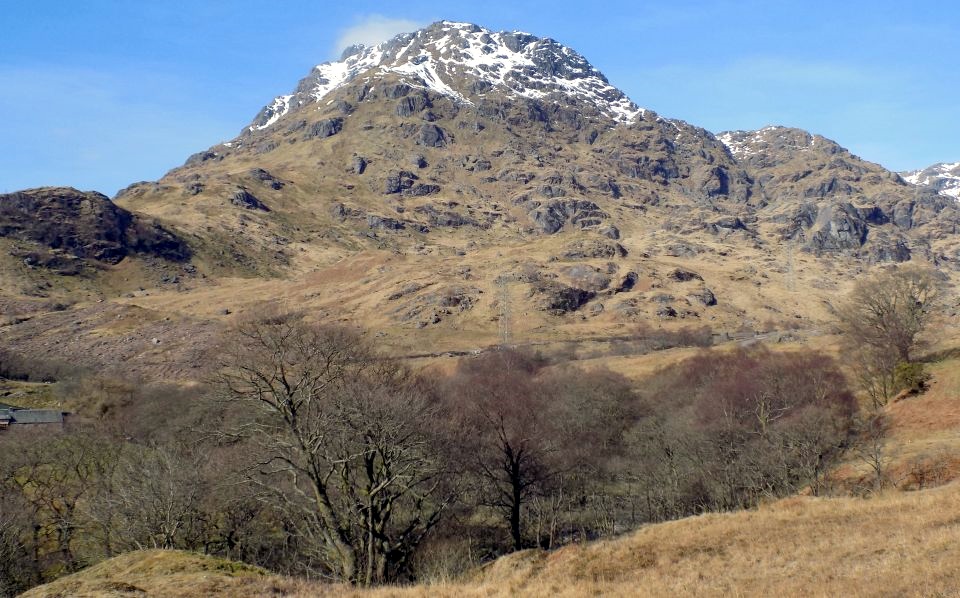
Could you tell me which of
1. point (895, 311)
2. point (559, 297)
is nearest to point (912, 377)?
point (895, 311)

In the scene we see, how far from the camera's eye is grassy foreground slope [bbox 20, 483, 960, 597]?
1515 centimetres

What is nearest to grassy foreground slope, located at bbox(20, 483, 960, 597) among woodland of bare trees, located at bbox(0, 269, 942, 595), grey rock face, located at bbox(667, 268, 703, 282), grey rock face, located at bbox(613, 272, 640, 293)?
woodland of bare trees, located at bbox(0, 269, 942, 595)

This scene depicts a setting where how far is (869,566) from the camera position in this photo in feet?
51.7

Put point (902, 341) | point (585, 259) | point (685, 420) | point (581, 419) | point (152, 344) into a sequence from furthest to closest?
point (585, 259), point (152, 344), point (581, 419), point (685, 420), point (902, 341)

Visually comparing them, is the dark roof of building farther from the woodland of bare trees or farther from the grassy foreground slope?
the grassy foreground slope

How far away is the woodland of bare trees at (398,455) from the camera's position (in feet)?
97.1

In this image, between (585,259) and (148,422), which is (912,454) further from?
(585,259)

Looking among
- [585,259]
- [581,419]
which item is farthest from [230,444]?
[585,259]

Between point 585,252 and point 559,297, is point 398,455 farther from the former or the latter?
point 585,252

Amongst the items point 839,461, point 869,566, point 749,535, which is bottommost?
point 839,461

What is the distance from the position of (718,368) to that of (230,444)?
5672 centimetres

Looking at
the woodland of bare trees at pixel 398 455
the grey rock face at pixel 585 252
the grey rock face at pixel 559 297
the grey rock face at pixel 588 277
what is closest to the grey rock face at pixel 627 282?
the grey rock face at pixel 588 277

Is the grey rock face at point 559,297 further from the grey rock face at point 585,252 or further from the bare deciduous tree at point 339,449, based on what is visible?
the bare deciduous tree at point 339,449

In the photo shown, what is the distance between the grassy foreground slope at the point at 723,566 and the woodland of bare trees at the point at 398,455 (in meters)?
6.15
